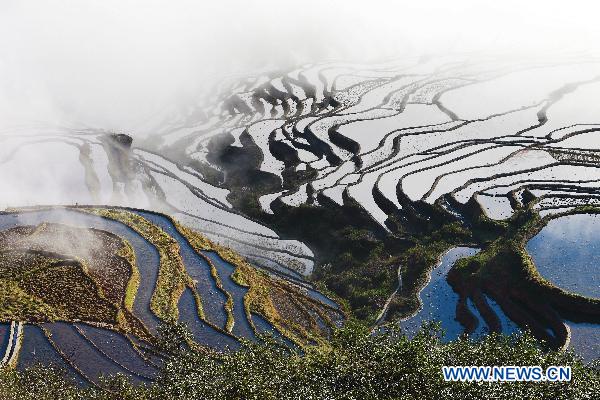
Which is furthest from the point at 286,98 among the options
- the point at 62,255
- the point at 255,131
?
the point at 62,255

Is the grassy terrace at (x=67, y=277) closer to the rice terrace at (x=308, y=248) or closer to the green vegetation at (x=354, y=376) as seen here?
the rice terrace at (x=308, y=248)

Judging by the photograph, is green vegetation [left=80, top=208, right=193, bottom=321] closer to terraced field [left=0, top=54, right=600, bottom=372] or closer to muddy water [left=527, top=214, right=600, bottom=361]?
terraced field [left=0, top=54, right=600, bottom=372]

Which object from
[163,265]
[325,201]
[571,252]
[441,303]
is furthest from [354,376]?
[325,201]

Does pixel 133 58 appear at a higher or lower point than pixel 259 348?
higher

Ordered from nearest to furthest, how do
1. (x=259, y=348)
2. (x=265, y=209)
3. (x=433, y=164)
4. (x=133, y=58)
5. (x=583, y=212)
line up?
(x=259, y=348), (x=583, y=212), (x=265, y=209), (x=433, y=164), (x=133, y=58)

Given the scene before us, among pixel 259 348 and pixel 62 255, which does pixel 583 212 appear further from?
pixel 62 255

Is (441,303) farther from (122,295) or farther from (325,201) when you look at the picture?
(122,295)
